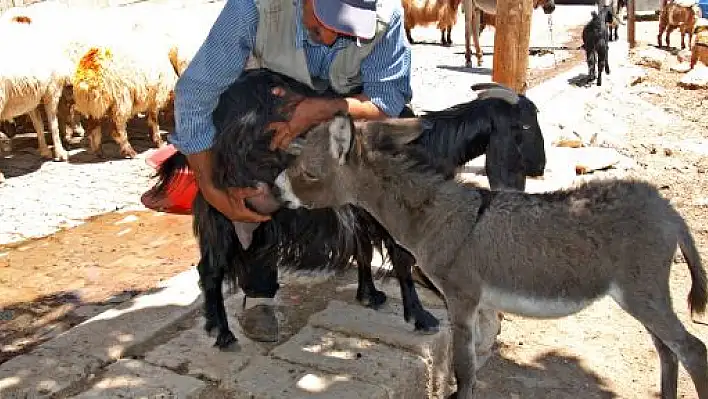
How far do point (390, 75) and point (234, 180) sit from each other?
2.83 feet

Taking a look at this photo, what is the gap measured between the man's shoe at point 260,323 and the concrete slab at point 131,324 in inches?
17.1

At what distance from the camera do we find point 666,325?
9.55 feet

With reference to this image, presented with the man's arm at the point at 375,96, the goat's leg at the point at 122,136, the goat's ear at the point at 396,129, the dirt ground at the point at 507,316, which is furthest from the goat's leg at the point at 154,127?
the goat's ear at the point at 396,129

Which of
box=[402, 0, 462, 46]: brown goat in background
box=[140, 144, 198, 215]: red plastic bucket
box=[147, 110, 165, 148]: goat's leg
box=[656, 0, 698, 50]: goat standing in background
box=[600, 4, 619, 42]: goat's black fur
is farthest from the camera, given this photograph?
box=[402, 0, 462, 46]: brown goat in background

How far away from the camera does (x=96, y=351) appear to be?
137 inches

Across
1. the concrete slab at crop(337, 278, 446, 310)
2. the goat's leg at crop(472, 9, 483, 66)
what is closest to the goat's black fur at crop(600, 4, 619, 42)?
the goat's leg at crop(472, 9, 483, 66)

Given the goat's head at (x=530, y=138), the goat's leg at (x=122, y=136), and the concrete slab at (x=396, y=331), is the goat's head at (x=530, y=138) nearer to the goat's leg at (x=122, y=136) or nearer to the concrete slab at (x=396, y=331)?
the concrete slab at (x=396, y=331)

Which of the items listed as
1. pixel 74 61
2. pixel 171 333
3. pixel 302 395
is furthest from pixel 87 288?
pixel 74 61

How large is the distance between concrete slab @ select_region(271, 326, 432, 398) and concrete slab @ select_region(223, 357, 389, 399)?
5 cm

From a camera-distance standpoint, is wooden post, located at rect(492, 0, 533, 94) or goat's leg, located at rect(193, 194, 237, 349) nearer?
goat's leg, located at rect(193, 194, 237, 349)

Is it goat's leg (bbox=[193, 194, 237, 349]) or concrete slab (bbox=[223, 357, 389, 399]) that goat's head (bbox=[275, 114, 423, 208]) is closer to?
goat's leg (bbox=[193, 194, 237, 349])

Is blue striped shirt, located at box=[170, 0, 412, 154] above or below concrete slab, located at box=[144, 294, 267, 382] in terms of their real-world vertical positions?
above

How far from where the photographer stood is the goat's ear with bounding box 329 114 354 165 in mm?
2920

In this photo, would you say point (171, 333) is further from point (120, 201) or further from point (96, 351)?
point (120, 201)
